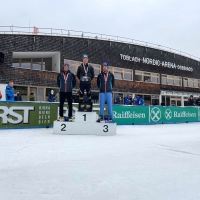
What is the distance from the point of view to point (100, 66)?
77.3 feet

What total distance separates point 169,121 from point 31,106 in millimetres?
8218

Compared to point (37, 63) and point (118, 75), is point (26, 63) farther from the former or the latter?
point (118, 75)

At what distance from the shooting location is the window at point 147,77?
88.0 ft

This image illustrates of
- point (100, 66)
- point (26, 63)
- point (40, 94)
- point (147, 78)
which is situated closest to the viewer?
point (40, 94)

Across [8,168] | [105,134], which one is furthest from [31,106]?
[8,168]

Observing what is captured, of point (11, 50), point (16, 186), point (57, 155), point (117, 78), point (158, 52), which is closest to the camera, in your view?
point (16, 186)

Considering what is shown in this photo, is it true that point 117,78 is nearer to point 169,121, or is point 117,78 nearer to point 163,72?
point 163,72

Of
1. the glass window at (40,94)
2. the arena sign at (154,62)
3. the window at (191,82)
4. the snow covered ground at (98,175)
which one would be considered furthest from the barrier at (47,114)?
the window at (191,82)

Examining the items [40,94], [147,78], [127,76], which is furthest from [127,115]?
[147,78]

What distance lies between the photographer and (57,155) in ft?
11.2

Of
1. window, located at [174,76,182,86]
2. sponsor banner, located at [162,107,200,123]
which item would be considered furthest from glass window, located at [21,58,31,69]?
window, located at [174,76,182,86]

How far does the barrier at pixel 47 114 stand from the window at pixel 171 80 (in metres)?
17.8

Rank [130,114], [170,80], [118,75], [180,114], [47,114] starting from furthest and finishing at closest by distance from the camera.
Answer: [170,80]
[118,75]
[180,114]
[130,114]
[47,114]

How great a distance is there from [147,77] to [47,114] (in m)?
21.1
